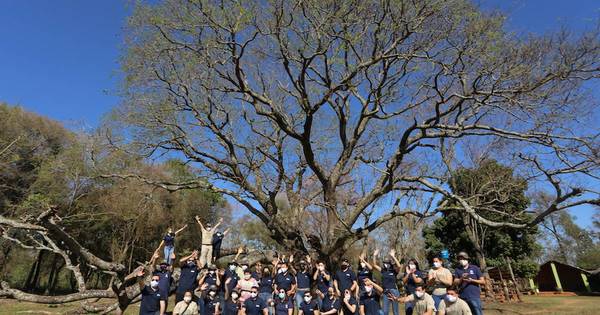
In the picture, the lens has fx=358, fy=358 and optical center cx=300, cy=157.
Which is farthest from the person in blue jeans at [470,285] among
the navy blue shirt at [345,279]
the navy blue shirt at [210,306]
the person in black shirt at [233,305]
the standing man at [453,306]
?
the navy blue shirt at [210,306]

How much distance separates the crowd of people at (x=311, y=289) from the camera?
28.6 feet

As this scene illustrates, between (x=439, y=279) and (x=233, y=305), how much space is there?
565 centimetres

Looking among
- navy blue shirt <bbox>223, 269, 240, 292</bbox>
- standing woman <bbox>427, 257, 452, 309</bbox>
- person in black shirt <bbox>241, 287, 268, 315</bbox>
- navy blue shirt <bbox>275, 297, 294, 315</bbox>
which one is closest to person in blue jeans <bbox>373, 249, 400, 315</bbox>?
standing woman <bbox>427, 257, 452, 309</bbox>

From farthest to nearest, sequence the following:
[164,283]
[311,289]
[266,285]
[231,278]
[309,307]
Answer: [311,289] < [266,285] < [231,278] < [309,307] < [164,283]

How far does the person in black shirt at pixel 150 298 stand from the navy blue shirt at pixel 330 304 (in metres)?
4.51

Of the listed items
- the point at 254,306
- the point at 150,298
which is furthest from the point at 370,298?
the point at 150,298

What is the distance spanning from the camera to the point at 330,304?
34.3 feet

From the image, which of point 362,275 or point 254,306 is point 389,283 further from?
point 254,306

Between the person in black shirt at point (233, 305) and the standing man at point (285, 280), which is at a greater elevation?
the standing man at point (285, 280)

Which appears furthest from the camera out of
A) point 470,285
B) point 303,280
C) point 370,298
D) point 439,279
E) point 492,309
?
point 492,309

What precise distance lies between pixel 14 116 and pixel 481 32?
30.3m

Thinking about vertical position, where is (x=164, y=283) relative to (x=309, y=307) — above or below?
above

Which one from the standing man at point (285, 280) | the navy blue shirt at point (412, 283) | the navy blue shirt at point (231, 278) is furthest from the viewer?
the standing man at point (285, 280)

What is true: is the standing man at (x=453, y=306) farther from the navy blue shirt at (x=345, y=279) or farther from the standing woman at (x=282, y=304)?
the standing woman at (x=282, y=304)
